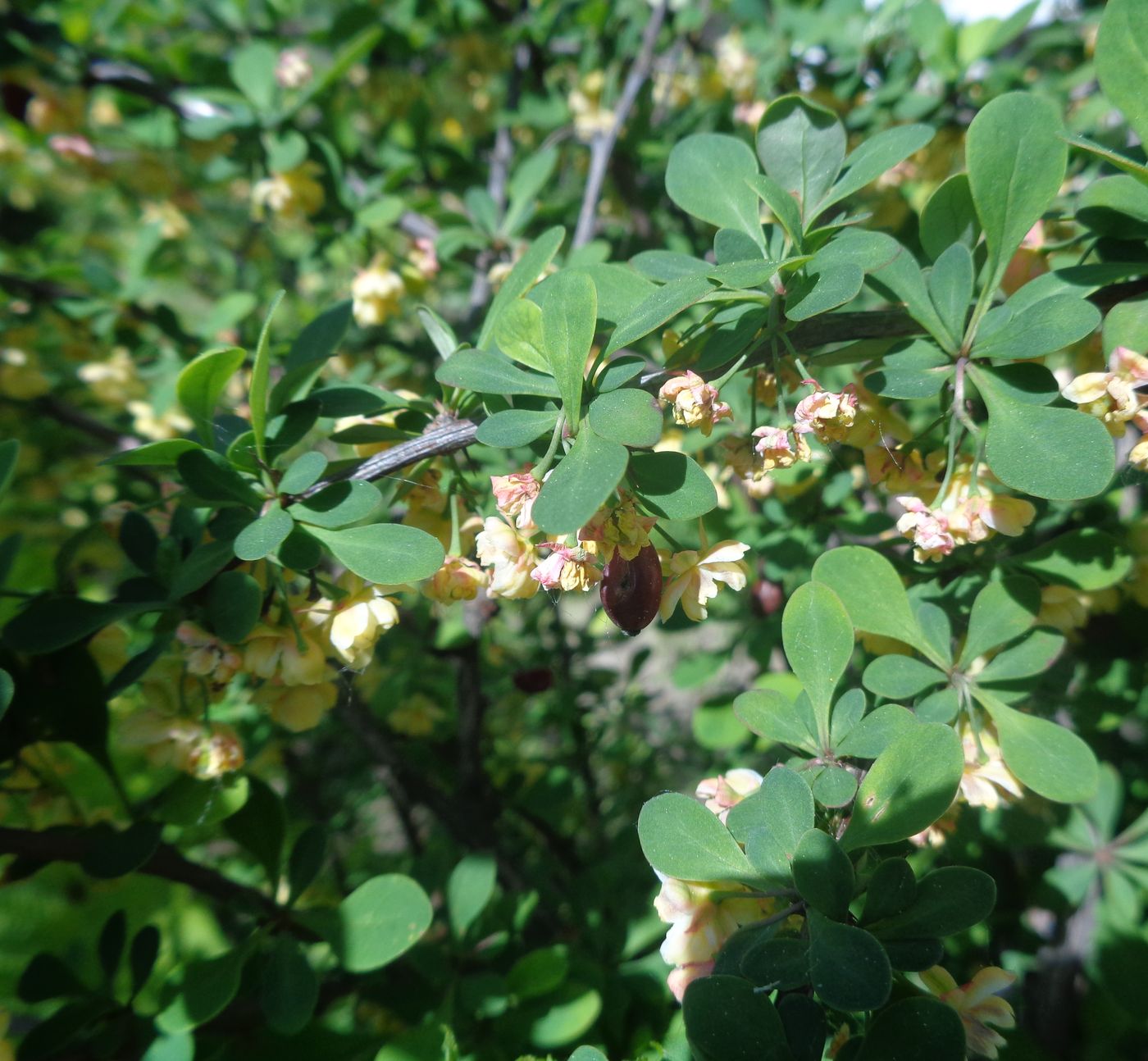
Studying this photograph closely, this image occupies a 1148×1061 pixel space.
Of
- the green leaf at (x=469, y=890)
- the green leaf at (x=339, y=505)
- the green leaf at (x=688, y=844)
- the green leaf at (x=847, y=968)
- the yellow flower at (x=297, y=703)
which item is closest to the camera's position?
the green leaf at (x=847, y=968)

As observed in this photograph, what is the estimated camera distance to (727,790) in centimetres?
72

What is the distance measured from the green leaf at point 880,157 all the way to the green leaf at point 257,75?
39.1 inches

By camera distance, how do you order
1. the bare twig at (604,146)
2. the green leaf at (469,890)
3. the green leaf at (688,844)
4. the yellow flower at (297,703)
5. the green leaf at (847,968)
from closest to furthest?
the green leaf at (847,968) → the green leaf at (688,844) → the yellow flower at (297,703) → the green leaf at (469,890) → the bare twig at (604,146)

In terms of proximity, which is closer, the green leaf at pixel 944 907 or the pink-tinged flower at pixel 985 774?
the green leaf at pixel 944 907

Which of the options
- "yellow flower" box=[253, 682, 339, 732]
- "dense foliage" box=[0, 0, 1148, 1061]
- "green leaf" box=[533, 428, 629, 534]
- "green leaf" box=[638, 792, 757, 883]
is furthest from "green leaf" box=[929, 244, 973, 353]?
"yellow flower" box=[253, 682, 339, 732]

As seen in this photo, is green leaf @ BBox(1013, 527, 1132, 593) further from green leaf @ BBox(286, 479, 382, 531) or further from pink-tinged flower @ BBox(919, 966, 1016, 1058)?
green leaf @ BBox(286, 479, 382, 531)

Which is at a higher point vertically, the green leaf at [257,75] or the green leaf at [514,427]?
the green leaf at [257,75]

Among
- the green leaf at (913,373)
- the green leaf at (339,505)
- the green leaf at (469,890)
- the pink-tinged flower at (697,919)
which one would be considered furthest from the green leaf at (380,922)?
the green leaf at (913,373)

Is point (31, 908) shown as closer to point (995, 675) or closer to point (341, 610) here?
point (341, 610)

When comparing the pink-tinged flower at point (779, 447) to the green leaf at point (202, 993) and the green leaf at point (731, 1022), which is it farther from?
the green leaf at point (202, 993)

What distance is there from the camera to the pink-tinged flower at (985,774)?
696mm

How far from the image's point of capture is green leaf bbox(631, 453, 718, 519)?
59 cm

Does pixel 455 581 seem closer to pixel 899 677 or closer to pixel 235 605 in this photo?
pixel 235 605

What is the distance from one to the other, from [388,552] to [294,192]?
2.90 feet
